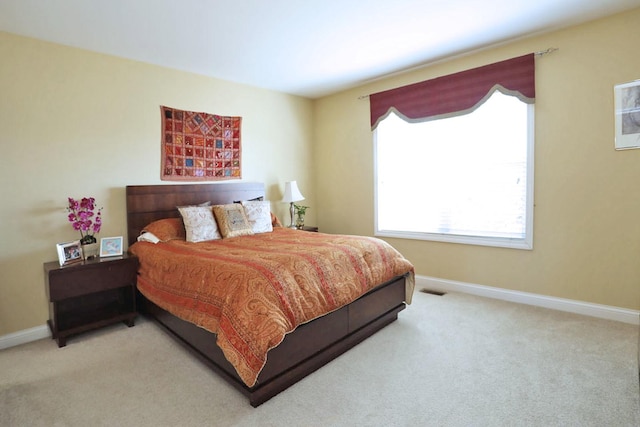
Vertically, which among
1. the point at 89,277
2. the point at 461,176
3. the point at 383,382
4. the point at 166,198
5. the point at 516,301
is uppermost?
the point at 461,176

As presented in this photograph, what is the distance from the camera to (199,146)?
391 centimetres

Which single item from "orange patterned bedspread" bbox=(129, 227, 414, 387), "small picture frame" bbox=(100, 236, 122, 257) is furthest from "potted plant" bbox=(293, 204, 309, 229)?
"small picture frame" bbox=(100, 236, 122, 257)

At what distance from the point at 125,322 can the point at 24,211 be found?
1251mm

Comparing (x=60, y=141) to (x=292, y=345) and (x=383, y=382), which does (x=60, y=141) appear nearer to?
(x=292, y=345)

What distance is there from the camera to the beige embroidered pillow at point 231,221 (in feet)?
11.3

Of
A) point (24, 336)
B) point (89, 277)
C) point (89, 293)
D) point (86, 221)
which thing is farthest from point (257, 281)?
point (24, 336)

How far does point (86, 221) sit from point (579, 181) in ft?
14.4

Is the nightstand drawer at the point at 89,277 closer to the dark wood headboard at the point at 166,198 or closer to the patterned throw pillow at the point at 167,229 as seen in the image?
the patterned throw pillow at the point at 167,229

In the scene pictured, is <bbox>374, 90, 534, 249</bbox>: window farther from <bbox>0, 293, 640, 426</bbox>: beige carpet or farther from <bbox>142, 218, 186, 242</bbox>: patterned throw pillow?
<bbox>142, 218, 186, 242</bbox>: patterned throw pillow

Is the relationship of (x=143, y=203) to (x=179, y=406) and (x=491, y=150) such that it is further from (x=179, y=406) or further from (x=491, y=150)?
(x=491, y=150)

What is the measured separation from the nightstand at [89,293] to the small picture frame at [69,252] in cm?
8

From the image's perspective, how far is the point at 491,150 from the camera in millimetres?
3541

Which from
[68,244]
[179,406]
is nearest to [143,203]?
[68,244]

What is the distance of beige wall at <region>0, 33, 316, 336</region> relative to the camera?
9.16ft
